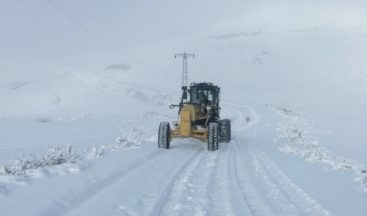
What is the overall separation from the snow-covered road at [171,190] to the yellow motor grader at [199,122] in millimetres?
2212

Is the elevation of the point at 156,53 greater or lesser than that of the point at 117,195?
greater

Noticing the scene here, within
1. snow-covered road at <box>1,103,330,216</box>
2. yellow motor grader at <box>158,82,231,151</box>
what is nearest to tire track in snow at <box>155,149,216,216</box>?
snow-covered road at <box>1,103,330,216</box>

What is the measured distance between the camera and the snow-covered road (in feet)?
25.6

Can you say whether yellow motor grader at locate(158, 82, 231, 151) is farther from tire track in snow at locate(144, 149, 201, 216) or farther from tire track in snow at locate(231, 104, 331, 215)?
tire track in snow at locate(144, 149, 201, 216)

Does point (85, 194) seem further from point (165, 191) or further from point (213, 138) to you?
point (213, 138)

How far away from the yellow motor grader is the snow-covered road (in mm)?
2212

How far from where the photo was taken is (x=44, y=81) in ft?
221

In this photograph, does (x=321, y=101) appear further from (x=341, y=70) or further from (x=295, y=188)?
(x=295, y=188)

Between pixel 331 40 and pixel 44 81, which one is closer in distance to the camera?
pixel 44 81

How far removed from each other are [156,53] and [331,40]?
111 ft

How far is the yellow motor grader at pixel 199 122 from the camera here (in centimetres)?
Result: 1647

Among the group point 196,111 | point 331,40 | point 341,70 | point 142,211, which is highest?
point 331,40

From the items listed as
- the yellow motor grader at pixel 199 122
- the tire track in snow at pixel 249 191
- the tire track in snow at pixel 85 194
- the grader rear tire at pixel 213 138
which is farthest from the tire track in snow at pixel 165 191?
the yellow motor grader at pixel 199 122

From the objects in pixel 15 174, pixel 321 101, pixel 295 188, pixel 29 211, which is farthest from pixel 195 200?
pixel 321 101
